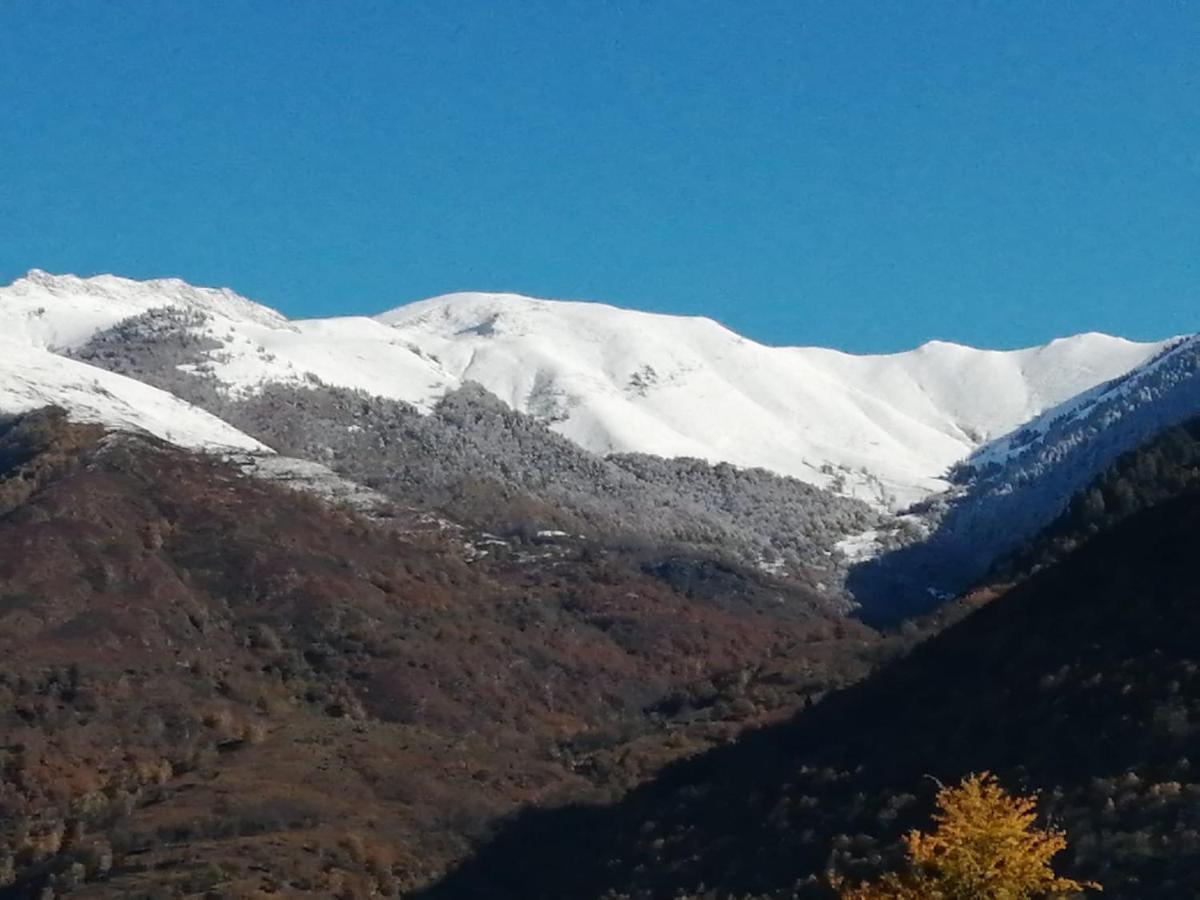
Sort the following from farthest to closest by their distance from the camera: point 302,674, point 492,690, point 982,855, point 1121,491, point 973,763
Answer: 1. point 1121,491
2. point 492,690
3. point 302,674
4. point 973,763
5. point 982,855

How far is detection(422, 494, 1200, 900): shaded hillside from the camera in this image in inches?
1857

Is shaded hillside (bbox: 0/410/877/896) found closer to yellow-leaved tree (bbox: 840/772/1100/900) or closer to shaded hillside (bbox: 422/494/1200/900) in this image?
shaded hillside (bbox: 422/494/1200/900)

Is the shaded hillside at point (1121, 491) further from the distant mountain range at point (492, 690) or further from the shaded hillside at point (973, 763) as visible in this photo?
the shaded hillside at point (973, 763)

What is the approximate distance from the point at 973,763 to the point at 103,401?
12280cm

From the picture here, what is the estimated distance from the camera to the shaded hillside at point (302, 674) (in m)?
76.7

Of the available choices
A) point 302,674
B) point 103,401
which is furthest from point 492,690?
point 103,401

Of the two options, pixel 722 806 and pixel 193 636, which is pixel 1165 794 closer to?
pixel 722 806

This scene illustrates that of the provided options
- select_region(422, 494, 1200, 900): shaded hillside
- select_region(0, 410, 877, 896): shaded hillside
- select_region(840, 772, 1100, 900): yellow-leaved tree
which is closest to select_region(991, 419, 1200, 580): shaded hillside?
select_region(0, 410, 877, 896): shaded hillside

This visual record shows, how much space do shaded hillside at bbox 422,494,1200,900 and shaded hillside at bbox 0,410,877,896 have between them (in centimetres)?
946

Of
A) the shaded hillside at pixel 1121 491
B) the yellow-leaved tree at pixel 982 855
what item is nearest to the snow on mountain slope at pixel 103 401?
the shaded hillside at pixel 1121 491

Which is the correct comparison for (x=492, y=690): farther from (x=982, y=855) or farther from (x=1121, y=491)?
(x=982, y=855)

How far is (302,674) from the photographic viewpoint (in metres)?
108

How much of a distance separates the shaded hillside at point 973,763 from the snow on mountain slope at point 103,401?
3514 inches

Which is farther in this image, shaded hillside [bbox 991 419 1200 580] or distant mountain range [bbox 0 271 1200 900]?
shaded hillside [bbox 991 419 1200 580]
